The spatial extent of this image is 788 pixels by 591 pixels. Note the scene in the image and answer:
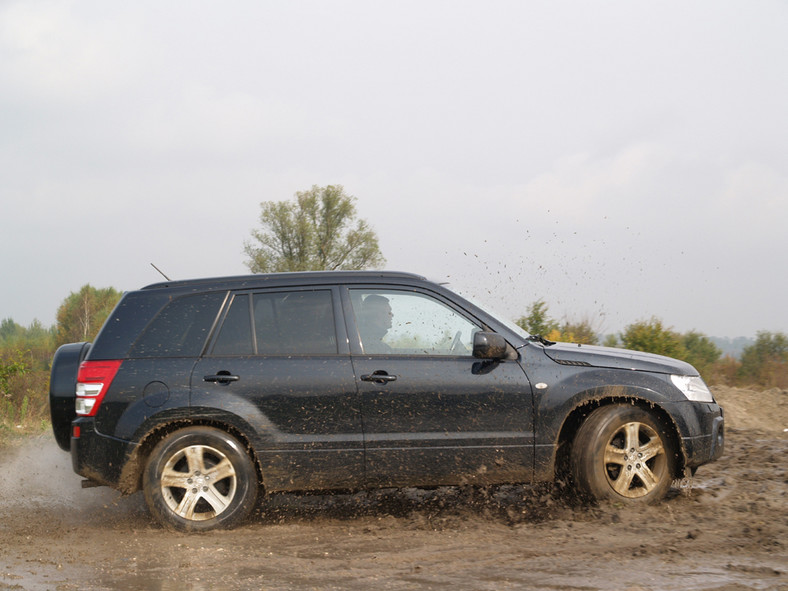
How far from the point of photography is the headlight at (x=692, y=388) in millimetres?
5891

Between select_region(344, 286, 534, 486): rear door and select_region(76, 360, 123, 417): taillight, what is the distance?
1.77m

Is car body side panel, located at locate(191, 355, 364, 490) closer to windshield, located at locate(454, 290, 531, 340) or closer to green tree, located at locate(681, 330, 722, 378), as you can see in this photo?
windshield, located at locate(454, 290, 531, 340)

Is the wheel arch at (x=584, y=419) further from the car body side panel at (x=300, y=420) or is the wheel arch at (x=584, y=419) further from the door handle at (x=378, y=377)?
the car body side panel at (x=300, y=420)

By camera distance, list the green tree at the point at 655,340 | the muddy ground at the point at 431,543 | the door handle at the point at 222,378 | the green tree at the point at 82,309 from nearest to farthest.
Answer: the muddy ground at the point at 431,543 → the door handle at the point at 222,378 → the green tree at the point at 655,340 → the green tree at the point at 82,309

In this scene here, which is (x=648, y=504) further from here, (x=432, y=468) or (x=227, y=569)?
(x=227, y=569)

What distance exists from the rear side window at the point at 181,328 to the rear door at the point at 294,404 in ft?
0.60

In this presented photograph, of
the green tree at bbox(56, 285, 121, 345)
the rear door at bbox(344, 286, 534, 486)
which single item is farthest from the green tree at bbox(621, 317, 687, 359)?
the green tree at bbox(56, 285, 121, 345)

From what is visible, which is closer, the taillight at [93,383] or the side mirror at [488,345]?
the side mirror at [488,345]

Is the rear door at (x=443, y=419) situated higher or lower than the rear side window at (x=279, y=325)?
lower

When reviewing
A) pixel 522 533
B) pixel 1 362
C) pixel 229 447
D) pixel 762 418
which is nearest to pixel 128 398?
pixel 229 447

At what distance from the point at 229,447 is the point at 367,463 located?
Answer: 975mm

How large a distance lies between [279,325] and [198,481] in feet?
4.05

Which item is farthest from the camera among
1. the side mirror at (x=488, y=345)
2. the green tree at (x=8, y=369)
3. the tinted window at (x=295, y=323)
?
the green tree at (x=8, y=369)

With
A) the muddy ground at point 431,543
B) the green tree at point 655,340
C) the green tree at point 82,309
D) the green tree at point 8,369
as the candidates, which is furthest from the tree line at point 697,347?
the green tree at point 82,309
